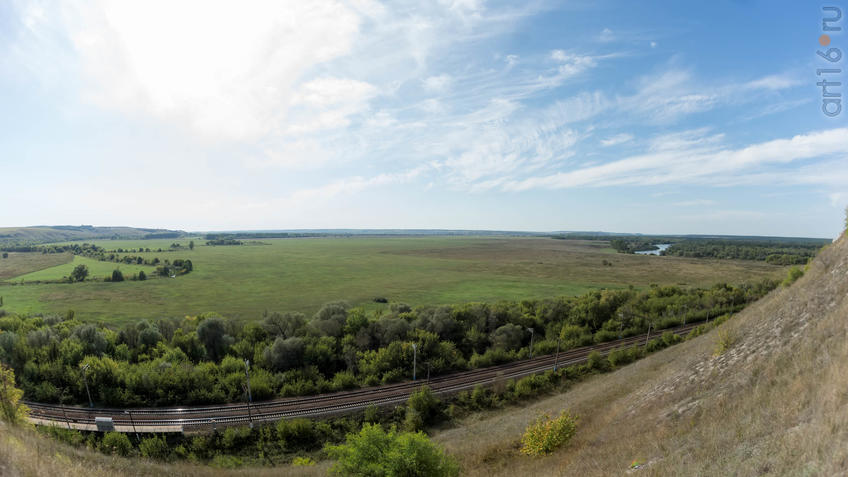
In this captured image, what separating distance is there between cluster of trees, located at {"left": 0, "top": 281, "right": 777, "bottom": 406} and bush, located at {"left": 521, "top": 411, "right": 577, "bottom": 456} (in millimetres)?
20802

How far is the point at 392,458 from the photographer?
1359cm

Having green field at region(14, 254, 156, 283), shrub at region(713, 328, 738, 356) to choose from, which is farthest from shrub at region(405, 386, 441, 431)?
green field at region(14, 254, 156, 283)

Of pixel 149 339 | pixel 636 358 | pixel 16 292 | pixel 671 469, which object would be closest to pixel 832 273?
pixel 671 469

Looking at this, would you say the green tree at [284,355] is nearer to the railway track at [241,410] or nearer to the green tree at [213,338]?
the railway track at [241,410]

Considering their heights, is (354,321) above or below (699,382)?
below

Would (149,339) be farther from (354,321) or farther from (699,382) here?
(699,382)

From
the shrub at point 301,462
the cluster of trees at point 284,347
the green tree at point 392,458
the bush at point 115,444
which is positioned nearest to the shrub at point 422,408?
the cluster of trees at point 284,347

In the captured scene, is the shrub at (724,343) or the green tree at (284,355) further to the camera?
the green tree at (284,355)

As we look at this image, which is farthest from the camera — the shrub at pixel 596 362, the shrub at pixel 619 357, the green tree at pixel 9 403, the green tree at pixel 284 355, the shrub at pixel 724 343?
the shrub at pixel 619 357

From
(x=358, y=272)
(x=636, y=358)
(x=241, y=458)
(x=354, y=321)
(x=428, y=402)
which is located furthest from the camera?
(x=358, y=272)

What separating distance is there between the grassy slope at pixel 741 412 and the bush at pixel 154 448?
816 inches

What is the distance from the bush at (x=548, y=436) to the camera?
57.4 feet

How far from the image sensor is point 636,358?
40.6 meters

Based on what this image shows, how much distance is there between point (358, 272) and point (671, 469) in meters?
112
